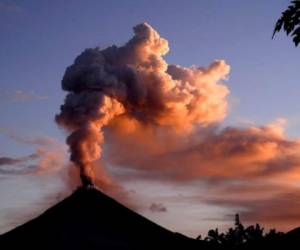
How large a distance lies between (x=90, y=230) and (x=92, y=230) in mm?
65

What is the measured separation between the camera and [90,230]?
15711mm

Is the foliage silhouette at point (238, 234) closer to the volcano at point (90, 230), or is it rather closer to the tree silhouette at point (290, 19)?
the volcano at point (90, 230)

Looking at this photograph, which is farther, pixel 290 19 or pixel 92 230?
pixel 92 230

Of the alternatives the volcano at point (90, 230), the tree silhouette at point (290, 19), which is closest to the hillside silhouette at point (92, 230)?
the volcano at point (90, 230)

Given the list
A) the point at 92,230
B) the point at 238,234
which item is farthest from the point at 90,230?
the point at 238,234

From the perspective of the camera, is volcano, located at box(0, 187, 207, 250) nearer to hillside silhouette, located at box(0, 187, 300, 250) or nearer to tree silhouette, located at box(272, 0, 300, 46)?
hillside silhouette, located at box(0, 187, 300, 250)

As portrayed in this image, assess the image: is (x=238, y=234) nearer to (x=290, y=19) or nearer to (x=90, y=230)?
(x=90, y=230)

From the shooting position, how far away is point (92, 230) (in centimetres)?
1572

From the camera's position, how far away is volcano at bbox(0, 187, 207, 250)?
15.3 meters

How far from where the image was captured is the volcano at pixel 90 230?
15.3 m

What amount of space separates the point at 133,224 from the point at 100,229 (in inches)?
44.1

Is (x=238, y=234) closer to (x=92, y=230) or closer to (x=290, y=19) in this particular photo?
(x=92, y=230)

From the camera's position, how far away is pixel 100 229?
619 inches

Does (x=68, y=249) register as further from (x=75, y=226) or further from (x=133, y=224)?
(x=133, y=224)
